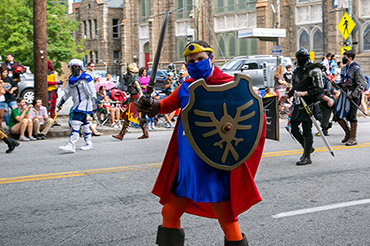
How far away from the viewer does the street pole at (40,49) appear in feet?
45.8

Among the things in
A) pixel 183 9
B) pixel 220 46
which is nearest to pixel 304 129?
pixel 220 46

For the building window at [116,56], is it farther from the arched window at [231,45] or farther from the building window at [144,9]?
the arched window at [231,45]

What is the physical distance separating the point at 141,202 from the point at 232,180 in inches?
105

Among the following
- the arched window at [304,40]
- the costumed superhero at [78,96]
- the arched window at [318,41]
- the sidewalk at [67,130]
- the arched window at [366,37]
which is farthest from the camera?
the arched window at [304,40]

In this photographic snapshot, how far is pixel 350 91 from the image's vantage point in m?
10.4

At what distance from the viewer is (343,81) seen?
10.5 meters

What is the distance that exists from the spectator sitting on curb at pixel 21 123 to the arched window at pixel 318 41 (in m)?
25.1

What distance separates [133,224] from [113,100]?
12.3m

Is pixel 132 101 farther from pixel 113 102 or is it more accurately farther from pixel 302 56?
pixel 302 56

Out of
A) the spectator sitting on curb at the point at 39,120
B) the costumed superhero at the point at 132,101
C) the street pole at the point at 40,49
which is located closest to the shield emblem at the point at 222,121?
the costumed superhero at the point at 132,101

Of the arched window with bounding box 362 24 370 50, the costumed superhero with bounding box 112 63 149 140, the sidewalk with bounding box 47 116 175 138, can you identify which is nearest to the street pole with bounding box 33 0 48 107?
the sidewalk with bounding box 47 116 175 138

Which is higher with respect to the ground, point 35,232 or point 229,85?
point 229,85

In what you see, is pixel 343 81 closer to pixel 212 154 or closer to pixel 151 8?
pixel 212 154

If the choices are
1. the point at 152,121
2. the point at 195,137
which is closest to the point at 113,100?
the point at 152,121
